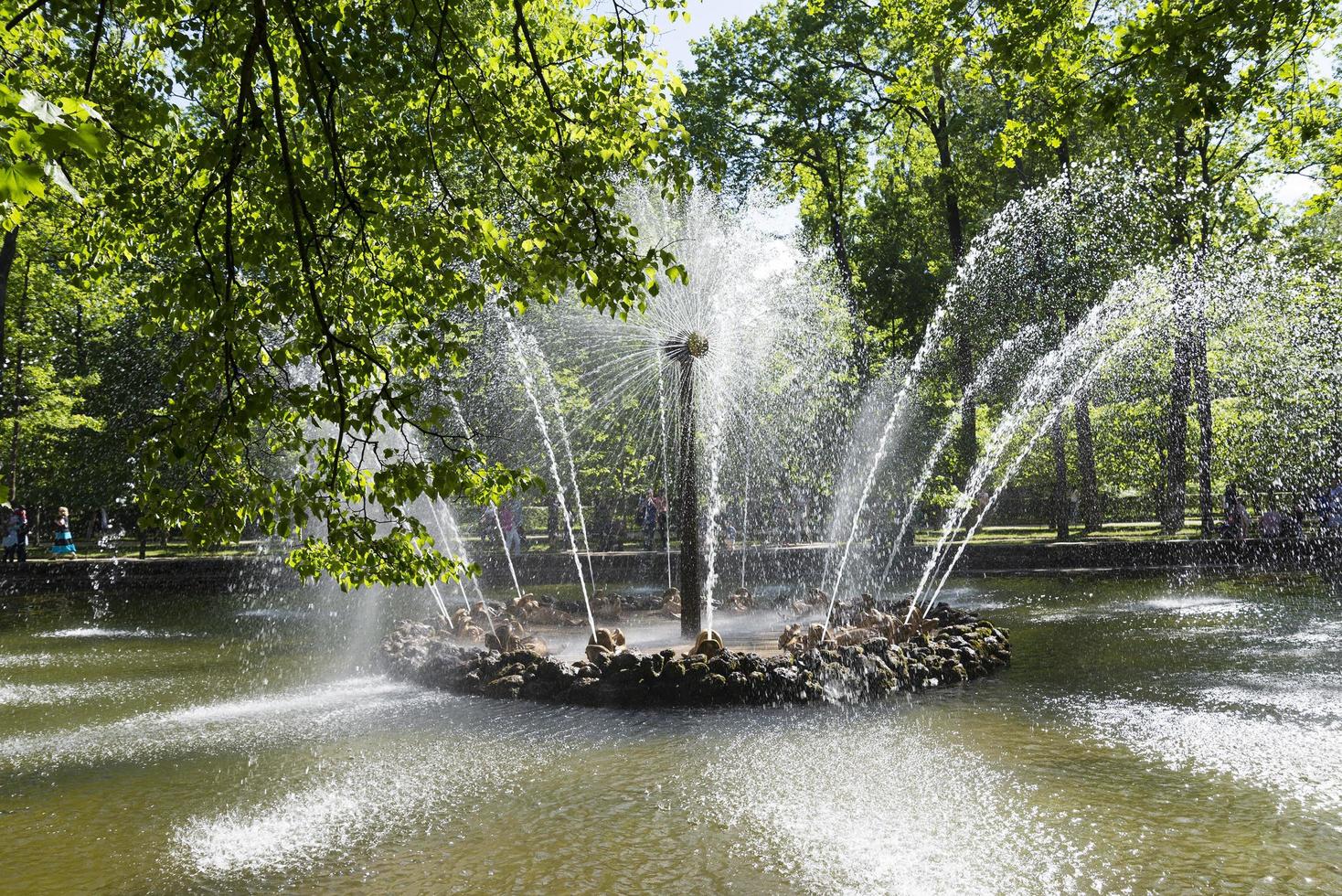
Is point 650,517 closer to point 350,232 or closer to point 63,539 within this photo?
point 63,539

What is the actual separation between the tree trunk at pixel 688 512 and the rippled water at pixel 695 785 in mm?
3025

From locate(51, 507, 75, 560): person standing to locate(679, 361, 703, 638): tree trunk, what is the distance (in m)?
18.4

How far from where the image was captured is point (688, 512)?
10.8m

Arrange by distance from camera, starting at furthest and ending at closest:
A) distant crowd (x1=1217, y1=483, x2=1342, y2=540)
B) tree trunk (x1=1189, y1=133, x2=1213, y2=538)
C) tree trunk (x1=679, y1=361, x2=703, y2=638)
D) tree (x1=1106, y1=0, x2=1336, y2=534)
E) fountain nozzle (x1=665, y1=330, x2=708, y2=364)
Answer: tree trunk (x1=1189, y1=133, x2=1213, y2=538)
distant crowd (x1=1217, y1=483, x2=1342, y2=540)
tree trunk (x1=679, y1=361, x2=703, y2=638)
fountain nozzle (x1=665, y1=330, x2=708, y2=364)
tree (x1=1106, y1=0, x2=1336, y2=534)

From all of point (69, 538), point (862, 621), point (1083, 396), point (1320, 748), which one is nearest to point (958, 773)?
point (1320, 748)

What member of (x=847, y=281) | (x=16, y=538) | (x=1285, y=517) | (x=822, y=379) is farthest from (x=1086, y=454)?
(x=16, y=538)

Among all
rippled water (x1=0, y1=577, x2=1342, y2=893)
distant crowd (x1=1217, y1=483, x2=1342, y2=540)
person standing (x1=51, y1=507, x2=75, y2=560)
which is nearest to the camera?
rippled water (x1=0, y1=577, x2=1342, y2=893)

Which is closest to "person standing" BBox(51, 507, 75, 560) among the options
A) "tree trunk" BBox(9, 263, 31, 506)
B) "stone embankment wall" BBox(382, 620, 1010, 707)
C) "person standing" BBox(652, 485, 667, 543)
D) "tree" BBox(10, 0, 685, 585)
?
"tree trunk" BBox(9, 263, 31, 506)

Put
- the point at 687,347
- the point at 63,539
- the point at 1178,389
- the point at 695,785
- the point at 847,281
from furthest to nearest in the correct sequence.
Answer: the point at 847,281 < the point at 63,539 < the point at 1178,389 < the point at 687,347 < the point at 695,785

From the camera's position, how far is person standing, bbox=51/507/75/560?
22.6m

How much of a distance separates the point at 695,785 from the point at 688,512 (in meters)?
4.92

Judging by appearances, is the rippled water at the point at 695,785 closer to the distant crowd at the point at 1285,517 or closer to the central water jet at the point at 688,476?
the central water jet at the point at 688,476

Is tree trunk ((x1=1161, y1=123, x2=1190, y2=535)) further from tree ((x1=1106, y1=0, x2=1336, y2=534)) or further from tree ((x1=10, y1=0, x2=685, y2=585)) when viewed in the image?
tree ((x1=10, y1=0, x2=685, y2=585))

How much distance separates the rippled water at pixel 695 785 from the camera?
4.80m
